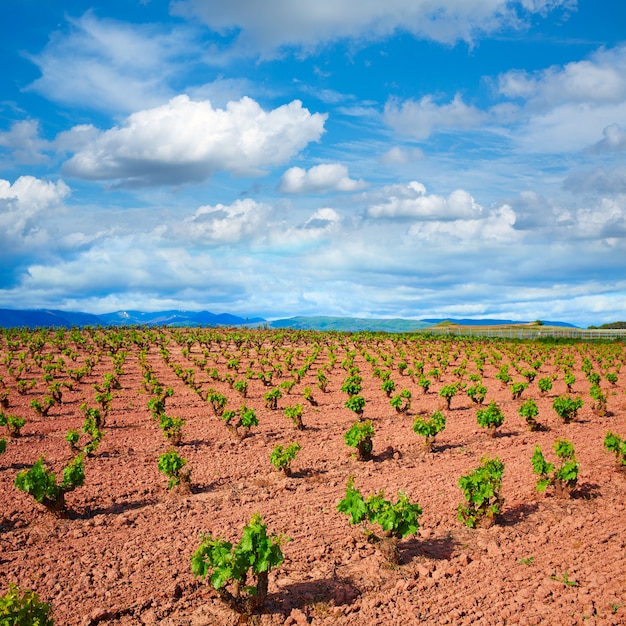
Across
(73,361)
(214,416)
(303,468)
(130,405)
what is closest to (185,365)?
(73,361)

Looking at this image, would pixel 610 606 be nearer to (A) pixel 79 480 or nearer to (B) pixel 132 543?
(B) pixel 132 543

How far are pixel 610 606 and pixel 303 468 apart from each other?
8.71 meters

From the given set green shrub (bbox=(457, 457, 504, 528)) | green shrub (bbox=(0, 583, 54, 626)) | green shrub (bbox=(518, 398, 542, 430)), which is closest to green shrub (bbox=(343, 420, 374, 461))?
green shrub (bbox=(457, 457, 504, 528))

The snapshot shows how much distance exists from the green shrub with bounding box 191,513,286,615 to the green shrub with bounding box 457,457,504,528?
15.3ft

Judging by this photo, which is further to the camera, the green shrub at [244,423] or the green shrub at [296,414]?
Answer: the green shrub at [296,414]

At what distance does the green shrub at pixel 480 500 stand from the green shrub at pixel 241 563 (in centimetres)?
465

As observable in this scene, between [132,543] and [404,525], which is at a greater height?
[404,525]

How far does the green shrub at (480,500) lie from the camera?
11.0 meters

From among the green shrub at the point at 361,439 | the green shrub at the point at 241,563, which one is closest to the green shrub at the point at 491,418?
the green shrub at the point at 361,439

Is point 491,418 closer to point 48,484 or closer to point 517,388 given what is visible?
point 517,388

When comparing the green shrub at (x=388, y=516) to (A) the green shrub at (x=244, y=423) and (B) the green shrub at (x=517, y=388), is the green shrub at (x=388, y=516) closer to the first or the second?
(A) the green shrub at (x=244, y=423)

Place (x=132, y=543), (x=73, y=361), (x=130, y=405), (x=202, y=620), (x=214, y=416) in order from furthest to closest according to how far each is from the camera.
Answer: (x=73, y=361) < (x=130, y=405) < (x=214, y=416) < (x=132, y=543) < (x=202, y=620)

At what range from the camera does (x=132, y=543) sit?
10.5 m

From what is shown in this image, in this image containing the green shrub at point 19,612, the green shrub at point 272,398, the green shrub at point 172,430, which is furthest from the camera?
the green shrub at point 272,398
